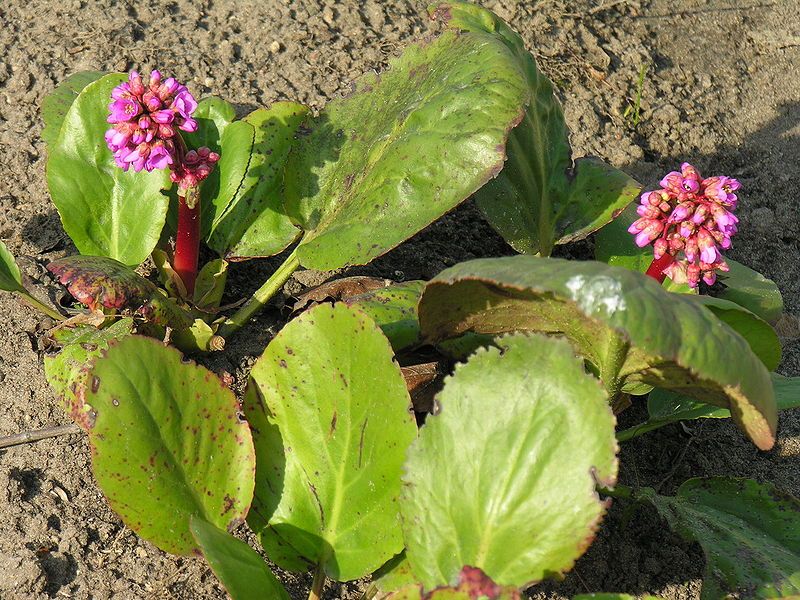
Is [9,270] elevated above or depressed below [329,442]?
above

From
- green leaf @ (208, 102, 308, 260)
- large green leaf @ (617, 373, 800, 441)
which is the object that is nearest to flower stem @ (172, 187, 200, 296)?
green leaf @ (208, 102, 308, 260)

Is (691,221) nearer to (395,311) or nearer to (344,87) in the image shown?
(395,311)

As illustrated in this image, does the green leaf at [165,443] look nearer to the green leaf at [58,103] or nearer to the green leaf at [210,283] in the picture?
the green leaf at [210,283]

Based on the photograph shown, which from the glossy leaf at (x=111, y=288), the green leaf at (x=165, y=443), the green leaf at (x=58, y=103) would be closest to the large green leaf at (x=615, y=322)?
the green leaf at (x=165, y=443)

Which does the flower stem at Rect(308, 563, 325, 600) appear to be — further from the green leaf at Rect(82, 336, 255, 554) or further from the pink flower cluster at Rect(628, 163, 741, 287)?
the pink flower cluster at Rect(628, 163, 741, 287)

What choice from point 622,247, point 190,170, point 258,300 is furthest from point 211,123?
point 622,247

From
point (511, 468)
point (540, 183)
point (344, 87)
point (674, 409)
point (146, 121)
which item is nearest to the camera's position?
point (511, 468)

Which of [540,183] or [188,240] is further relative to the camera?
[540,183]
